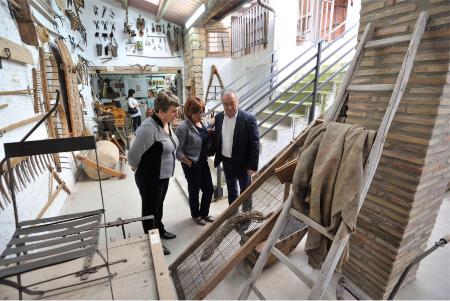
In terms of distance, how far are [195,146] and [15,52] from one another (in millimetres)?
1735

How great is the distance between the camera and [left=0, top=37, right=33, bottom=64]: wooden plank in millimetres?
1881

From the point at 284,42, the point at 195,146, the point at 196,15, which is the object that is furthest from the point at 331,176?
the point at 196,15

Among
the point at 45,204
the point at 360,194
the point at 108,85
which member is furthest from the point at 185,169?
the point at 108,85

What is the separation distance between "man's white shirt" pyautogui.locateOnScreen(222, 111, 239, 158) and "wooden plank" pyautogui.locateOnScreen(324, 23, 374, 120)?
104cm

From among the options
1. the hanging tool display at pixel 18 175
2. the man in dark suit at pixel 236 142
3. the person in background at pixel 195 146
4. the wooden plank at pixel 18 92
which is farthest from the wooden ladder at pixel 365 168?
the wooden plank at pixel 18 92

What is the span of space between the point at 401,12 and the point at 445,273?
7.07 ft

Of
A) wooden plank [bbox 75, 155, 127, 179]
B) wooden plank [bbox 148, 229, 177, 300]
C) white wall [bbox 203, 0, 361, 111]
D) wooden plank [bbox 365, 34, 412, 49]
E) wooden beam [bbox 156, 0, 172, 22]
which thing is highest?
wooden beam [bbox 156, 0, 172, 22]

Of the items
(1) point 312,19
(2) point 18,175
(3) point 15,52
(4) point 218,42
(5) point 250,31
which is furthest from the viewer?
(4) point 218,42

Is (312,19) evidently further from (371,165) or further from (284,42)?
(371,165)

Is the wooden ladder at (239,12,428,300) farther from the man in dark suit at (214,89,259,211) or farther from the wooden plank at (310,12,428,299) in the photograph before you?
the man in dark suit at (214,89,259,211)

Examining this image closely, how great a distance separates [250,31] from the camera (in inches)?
223

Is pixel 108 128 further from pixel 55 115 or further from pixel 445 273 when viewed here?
pixel 445 273

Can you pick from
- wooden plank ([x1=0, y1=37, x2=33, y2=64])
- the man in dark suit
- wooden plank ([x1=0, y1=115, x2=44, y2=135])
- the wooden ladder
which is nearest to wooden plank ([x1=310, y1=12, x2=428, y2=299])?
the wooden ladder

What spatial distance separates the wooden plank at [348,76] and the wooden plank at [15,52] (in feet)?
7.97
